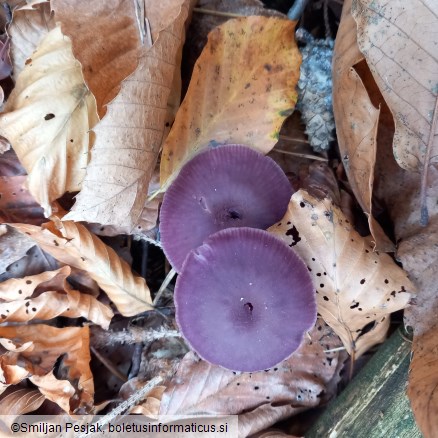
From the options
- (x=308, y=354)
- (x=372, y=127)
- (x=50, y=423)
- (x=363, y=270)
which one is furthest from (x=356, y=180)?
(x=50, y=423)

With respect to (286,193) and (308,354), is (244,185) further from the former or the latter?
(308,354)

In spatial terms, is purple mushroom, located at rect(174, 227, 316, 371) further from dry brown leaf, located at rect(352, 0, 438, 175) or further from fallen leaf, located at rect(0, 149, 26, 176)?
fallen leaf, located at rect(0, 149, 26, 176)

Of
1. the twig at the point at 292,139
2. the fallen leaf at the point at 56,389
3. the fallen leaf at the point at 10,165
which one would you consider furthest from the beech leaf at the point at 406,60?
the fallen leaf at the point at 56,389

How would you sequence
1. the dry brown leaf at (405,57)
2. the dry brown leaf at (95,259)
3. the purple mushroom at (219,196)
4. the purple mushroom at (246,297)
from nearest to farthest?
the dry brown leaf at (405,57) < the purple mushroom at (246,297) < the purple mushroom at (219,196) < the dry brown leaf at (95,259)

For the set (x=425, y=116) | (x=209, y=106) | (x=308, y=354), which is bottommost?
(x=308, y=354)

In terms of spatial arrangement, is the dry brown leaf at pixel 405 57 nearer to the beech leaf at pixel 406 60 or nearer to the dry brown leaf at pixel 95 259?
the beech leaf at pixel 406 60

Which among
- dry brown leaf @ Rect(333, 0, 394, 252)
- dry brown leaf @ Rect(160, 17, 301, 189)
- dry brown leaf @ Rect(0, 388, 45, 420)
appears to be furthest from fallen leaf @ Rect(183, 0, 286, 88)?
dry brown leaf @ Rect(0, 388, 45, 420)

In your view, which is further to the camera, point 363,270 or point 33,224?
point 33,224
